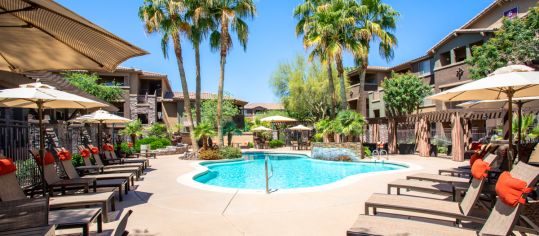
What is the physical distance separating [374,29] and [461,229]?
17.0 meters

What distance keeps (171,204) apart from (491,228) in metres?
5.38

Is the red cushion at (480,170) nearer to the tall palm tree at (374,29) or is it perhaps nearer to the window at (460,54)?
the tall palm tree at (374,29)

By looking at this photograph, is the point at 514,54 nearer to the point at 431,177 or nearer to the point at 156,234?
the point at 431,177

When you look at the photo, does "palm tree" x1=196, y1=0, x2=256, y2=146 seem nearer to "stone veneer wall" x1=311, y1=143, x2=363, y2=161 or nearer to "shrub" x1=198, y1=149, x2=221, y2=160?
"shrub" x1=198, y1=149, x2=221, y2=160

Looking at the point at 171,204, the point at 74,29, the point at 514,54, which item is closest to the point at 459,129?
the point at 514,54

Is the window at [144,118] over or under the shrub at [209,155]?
over

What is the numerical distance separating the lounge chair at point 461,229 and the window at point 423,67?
25669 millimetres

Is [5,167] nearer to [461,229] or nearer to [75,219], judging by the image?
[75,219]

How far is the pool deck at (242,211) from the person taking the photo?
5086 millimetres

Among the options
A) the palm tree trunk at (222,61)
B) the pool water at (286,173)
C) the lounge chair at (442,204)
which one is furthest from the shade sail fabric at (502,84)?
the palm tree trunk at (222,61)

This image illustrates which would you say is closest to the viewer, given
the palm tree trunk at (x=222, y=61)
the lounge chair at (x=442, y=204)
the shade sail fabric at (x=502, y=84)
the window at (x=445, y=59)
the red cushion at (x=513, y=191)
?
the red cushion at (x=513, y=191)

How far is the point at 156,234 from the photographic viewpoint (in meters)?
4.89

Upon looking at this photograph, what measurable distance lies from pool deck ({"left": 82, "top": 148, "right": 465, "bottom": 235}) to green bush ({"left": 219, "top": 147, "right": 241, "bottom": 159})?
32.7ft

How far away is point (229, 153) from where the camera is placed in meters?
18.9
